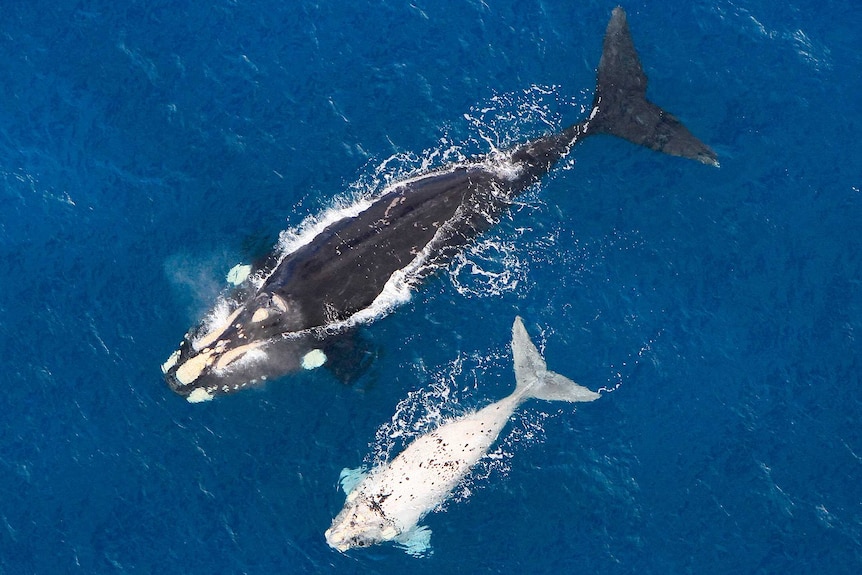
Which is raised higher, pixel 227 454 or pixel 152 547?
pixel 227 454

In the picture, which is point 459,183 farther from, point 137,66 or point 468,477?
point 137,66

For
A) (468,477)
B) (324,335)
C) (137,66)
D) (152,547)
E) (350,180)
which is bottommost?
(152,547)

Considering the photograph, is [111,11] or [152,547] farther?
[111,11]

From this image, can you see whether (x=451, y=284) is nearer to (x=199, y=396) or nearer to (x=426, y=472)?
(x=426, y=472)

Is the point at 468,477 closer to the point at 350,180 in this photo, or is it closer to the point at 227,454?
the point at 227,454

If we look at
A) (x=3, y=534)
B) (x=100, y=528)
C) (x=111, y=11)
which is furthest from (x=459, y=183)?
(x=3, y=534)

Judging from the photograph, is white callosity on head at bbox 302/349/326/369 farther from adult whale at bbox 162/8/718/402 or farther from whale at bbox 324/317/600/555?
whale at bbox 324/317/600/555

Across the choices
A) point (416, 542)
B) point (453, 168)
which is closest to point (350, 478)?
point (416, 542)
